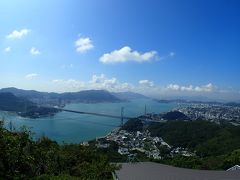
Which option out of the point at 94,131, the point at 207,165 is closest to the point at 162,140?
the point at 94,131

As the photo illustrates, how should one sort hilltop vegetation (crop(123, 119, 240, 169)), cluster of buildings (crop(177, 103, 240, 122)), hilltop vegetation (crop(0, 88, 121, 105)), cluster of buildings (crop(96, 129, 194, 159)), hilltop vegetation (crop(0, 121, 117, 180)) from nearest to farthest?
1. hilltop vegetation (crop(0, 121, 117, 180))
2. hilltop vegetation (crop(123, 119, 240, 169))
3. cluster of buildings (crop(96, 129, 194, 159))
4. cluster of buildings (crop(177, 103, 240, 122))
5. hilltop vegetation (crop(0, 88, 121, 105))

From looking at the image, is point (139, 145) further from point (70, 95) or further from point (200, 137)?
point (70, 95)

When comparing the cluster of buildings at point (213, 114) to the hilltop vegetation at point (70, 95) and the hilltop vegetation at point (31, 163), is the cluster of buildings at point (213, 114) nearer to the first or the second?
the hilltop vegetation at point (70, 95)

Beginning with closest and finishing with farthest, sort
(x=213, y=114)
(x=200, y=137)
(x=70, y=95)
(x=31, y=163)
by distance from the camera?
1. (x=31, y=163)
2. (x=200, y=137)
3. (x=213, y=114)
4. (x=70, y=95)

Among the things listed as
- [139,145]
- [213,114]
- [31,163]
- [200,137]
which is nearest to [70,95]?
[213,114]

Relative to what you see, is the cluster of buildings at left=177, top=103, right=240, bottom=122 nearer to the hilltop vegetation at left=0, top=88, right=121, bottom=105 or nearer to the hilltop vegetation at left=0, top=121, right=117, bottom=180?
the hilltop vegetation at left=0, top=88, right=121, bottom=105

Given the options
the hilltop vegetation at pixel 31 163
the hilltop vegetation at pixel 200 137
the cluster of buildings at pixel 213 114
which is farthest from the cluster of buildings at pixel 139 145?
the cluster of buildings at pixel 213 114

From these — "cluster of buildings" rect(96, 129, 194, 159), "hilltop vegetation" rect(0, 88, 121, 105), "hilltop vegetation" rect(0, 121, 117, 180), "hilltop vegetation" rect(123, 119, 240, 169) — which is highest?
"hilltop vegetation" rect(0, 88, 121, 105)

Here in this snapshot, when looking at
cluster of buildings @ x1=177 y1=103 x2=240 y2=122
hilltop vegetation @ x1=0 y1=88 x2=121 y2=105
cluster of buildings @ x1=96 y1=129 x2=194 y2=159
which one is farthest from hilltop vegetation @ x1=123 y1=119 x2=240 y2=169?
hilltop vegetation @ x1=0 y1=88 x2=121 y2=105

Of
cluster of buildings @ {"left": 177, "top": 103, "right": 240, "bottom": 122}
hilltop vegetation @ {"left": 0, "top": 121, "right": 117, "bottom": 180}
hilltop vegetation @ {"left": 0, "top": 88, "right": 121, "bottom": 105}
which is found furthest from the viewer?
hilltop vegetation @ {"left": 0, "top": 88, "right": 121, "bottom": 105}

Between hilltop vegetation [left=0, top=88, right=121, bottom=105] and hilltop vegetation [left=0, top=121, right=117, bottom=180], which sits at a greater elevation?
hilltop vegetation [left=0, top=88, right=121, bottom=105]

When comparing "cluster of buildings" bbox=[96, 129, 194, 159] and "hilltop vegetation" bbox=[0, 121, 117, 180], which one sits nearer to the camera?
"hilltop vegetation" bbox=[0, 121, 117, 180]
